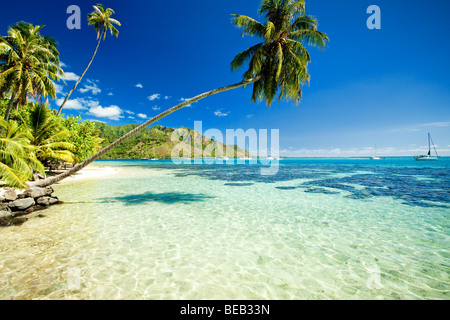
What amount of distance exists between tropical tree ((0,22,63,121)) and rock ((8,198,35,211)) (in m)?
10.4

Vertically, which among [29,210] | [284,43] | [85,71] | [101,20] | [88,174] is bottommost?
[88,174]

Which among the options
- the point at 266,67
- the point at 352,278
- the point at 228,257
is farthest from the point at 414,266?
the point at 266,67

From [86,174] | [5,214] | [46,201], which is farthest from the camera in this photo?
[86,174]

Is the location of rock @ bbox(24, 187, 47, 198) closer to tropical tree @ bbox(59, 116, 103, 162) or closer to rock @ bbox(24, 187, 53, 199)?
rock @ bbox(24, 187, 53, 199)

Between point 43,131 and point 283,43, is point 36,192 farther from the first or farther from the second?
point 283,43

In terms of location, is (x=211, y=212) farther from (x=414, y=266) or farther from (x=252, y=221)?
(x=414, y=266)

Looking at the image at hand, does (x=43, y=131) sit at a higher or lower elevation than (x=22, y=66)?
lower

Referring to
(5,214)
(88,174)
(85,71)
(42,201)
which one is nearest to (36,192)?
(42,201)

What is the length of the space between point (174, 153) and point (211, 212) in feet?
547

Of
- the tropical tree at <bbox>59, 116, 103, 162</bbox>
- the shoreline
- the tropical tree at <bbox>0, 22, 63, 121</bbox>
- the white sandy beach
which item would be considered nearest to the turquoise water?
the tropical tree at <bbox>0, 22, 63, 121</bbox>

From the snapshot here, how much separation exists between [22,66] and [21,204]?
13.7m

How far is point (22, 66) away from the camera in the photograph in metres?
14.4

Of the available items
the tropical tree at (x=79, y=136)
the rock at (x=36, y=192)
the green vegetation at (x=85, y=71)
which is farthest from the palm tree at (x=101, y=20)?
the rock at (x=36, y=192)

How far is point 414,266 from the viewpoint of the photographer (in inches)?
156
